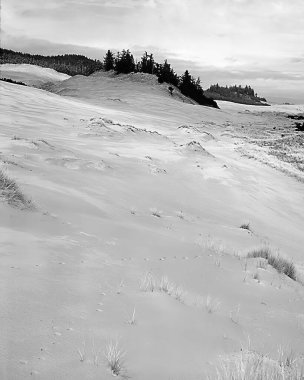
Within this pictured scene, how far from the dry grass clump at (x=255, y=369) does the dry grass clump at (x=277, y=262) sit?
290 centimetres

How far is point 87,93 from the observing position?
50312 millimetres

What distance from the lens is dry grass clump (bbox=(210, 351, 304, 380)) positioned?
249 centimetres

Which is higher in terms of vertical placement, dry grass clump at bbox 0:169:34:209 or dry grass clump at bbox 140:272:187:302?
dry grass clump at bbox 0:169:34:209

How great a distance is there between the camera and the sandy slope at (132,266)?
270 cm

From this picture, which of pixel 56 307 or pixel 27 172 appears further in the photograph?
pixel 27 172

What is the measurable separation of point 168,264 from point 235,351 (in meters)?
2.03

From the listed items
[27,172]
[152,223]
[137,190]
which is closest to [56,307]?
[152,223]

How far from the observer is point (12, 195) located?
5.50 meters

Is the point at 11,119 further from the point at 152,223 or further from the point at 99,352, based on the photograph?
the point at 99,352

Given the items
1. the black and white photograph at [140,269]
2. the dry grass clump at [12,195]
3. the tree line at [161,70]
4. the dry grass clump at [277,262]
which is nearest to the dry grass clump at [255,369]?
the black and white photograph at [140,269]

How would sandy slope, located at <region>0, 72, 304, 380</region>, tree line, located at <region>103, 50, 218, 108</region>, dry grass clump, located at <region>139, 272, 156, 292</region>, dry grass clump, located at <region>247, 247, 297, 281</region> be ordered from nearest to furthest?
1. sandy slope, located at <region>0, 72, 304, 380</region>
2. dry grass clump, located at <region>139, 272, 156, 292</region>
3. dry grass clump, located at <region>247, 247, 297, 281</region>
4. tree line, located at <region>103, 50, 218, 108</region>

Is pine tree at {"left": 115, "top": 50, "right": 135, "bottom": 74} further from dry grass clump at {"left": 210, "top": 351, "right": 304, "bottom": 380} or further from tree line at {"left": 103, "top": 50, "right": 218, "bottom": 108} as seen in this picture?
dry grass clump at {"left": 210, "top": 351, "right": 304, "bottom": 380}

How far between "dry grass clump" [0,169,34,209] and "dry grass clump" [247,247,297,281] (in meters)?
3.62

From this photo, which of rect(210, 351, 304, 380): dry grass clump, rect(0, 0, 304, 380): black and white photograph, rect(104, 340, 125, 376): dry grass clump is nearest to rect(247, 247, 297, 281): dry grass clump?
rect(0, 0, 304, 380): black and white photograph
